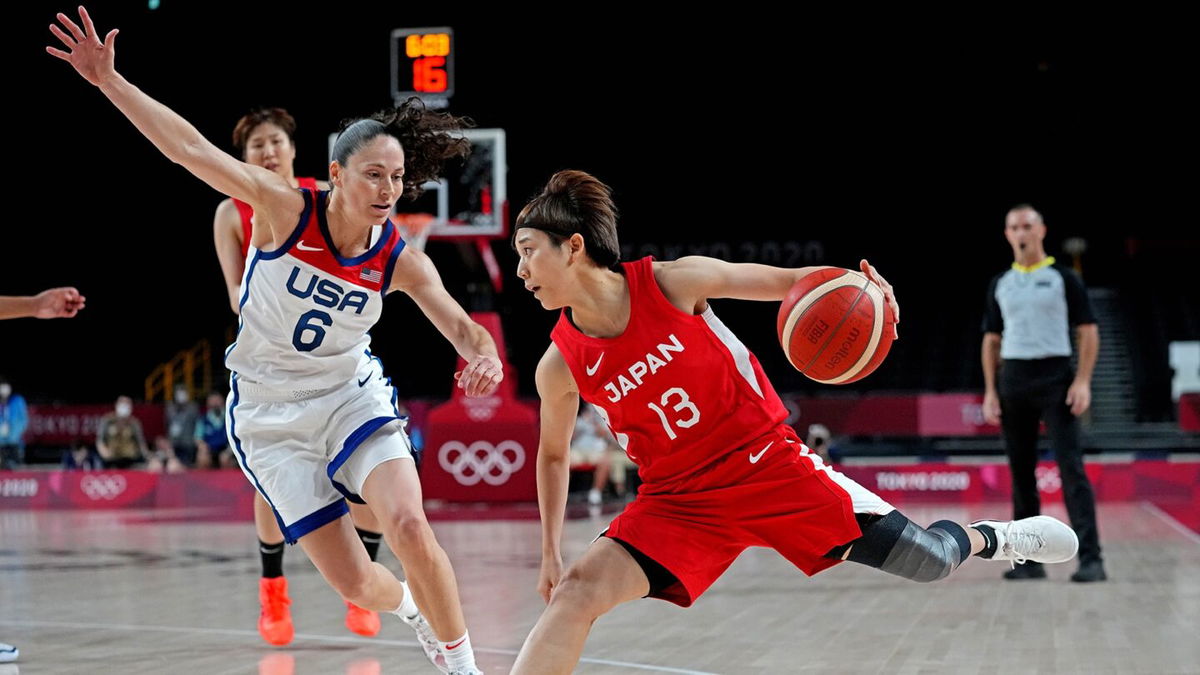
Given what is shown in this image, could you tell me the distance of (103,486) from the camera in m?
13.8

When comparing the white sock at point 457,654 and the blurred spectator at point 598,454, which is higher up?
the white sock at point 457,654

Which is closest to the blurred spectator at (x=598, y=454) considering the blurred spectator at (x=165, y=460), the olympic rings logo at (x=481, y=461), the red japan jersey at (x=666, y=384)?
the olympic rings logo at (x=481, y=461)

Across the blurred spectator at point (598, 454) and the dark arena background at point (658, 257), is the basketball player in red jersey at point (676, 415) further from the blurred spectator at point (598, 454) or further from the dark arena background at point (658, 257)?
the blurred spectator at point (598, 454)

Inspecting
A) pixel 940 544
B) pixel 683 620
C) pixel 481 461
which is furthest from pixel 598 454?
pixel 940 544

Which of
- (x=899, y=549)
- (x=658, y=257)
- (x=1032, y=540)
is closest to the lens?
(x=899, y=549)

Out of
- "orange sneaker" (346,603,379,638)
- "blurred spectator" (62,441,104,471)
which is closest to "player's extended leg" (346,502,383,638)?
"orange sneaker" (346,603,379,638)

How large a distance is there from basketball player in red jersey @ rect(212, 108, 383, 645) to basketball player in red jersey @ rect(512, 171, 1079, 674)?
68.0 inches

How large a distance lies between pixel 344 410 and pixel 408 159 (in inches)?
30.9

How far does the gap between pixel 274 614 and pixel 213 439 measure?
1159 cm

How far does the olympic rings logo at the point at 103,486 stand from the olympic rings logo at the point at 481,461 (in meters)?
3.89

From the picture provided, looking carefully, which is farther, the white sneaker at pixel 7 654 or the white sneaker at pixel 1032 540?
the white sneaker at pixel 7 654

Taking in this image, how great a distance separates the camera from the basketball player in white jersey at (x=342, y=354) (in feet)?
12.0

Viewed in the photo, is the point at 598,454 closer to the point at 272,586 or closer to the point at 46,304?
the point at 272,586

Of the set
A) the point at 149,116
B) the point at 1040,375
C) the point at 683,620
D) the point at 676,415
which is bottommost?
the point at 683,620
